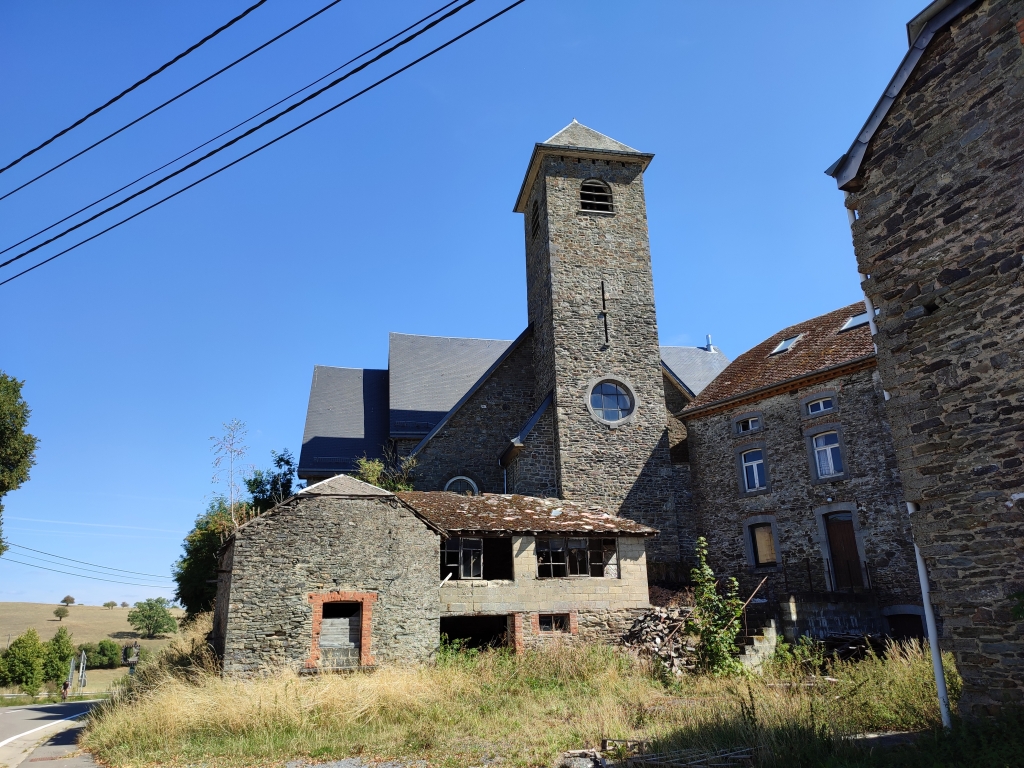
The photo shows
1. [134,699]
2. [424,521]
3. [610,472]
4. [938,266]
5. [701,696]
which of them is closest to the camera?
[938,266]

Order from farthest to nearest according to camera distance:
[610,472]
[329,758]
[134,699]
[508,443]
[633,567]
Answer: [508,443] → [610,472] → [633,567] → [134,699] → [329,758]

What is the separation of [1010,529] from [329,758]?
27.8 ft

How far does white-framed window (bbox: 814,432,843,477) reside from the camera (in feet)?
59.2

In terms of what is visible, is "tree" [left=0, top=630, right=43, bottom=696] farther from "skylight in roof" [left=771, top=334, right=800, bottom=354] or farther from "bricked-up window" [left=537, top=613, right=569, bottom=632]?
"skylight in roof" [left=771, top=334, right=800, bottom=354]

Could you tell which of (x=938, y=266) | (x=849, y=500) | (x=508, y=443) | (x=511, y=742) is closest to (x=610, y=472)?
(x=508, y=443)

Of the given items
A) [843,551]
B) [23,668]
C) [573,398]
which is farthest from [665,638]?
[23,668]

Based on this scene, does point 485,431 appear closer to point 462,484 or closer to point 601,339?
point 462,484

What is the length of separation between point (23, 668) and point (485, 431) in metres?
28.0

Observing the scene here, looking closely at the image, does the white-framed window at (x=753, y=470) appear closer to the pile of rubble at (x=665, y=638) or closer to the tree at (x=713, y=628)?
the pile of rubble at (x=665, y=638)

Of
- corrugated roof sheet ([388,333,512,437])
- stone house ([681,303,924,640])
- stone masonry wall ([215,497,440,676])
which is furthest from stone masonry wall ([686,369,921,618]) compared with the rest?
corrugated roof sheet ([388,333,512,437])

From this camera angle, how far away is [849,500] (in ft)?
57.4

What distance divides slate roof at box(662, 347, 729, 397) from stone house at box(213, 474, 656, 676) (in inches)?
545

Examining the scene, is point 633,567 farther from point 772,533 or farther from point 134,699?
point 134,699

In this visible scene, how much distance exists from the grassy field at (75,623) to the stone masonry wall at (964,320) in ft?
194
